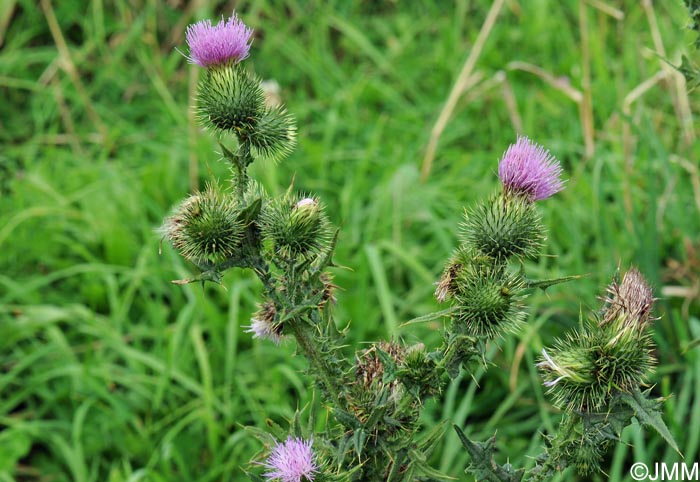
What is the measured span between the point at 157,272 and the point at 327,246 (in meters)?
2.09

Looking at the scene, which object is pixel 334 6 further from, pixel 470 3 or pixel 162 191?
pixel 162 191

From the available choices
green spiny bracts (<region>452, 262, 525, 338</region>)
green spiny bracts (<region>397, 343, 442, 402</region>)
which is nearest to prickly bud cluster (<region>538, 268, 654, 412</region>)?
green spiny bracts (<region>452, 262, 525, 338</region>)

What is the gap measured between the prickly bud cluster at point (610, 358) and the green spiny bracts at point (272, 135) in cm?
67

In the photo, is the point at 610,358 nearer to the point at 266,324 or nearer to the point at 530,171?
the point at 530,171

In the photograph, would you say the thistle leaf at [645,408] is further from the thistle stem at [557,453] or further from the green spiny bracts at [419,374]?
the green spiny bracts at [419,374]

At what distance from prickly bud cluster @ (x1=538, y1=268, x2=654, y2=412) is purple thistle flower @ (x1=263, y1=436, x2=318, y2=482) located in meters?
0.45

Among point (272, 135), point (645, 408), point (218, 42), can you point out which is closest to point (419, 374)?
point (645, 408)

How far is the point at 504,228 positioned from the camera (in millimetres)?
1727

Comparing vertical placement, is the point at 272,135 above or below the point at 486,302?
above

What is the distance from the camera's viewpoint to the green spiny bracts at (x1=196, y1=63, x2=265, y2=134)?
1713mm

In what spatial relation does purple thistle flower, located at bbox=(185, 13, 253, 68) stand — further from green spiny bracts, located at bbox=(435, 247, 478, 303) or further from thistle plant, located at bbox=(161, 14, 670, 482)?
green spiny bracts, located at bbox=(435, 247, 478, 303)

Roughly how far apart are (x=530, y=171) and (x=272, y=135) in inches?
20.9

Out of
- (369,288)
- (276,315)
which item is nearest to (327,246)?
(276,315)

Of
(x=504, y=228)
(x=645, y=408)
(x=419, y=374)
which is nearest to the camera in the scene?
(x=645, y=408)
